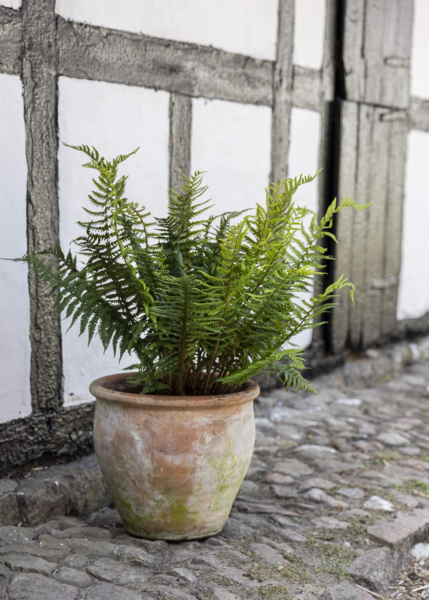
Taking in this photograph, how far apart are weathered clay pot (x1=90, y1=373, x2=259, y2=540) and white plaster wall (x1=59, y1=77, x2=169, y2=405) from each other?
2.27 ft

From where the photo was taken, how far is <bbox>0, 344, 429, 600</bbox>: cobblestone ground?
2.06m

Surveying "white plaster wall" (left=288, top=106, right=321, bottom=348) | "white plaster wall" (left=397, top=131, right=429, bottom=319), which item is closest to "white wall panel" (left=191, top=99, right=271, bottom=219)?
"white plaster wall" (left=288, top=106, right=321, bottom=348)

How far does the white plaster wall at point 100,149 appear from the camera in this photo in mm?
2941

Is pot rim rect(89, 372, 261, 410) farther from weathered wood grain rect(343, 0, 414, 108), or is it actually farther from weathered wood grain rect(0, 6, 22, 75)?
weathered wood grain rect(343, 0, 414, 108)

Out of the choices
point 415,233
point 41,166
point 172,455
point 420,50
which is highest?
point 420,50

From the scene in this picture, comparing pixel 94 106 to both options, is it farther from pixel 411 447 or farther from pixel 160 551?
pixel 411 447

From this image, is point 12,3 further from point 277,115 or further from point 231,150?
point 277,115

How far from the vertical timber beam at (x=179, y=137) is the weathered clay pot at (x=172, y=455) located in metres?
1.40

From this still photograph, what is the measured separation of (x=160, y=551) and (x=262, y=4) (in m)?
3.10

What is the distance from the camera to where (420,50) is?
531 centimetres

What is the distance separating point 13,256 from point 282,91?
2.16 meters

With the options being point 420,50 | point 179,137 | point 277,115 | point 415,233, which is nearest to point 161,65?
point 179,137

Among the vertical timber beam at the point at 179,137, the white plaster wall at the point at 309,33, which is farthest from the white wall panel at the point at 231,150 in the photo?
the white plaster wall at the point at 309,33

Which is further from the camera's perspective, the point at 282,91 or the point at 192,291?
the point at 282,91
